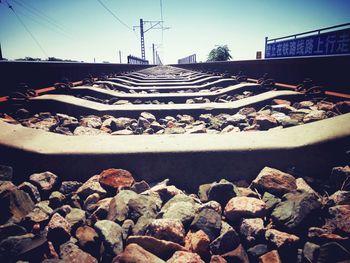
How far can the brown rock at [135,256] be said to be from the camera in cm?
97

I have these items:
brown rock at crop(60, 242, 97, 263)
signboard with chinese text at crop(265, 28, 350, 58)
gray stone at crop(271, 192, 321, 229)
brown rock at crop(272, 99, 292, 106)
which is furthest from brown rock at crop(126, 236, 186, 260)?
signboard with chinese text at crop(265, 28, 350, 58)

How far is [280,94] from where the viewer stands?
131 inches

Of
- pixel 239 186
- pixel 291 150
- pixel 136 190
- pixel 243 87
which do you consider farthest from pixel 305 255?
pixel 243 87

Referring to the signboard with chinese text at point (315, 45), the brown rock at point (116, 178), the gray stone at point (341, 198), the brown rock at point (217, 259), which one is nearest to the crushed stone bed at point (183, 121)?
the brown rock at point (116, 178)

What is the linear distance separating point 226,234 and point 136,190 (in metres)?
0.58

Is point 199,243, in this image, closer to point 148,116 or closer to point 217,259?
point 217,259

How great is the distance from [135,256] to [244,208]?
0.54 metres

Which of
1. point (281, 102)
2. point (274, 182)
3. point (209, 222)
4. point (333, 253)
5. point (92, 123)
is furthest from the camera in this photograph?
point (281, 102)

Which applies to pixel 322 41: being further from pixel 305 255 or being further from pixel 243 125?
pixel 305 255

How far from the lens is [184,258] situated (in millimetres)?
986

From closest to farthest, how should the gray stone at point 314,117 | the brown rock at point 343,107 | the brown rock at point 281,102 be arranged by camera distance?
the gray stone at point 314,117, the brown rock at point 343,107, the brown rock at point 281,102

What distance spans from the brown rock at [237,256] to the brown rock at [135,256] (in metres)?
0.27

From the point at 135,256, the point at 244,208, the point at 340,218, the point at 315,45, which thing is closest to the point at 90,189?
the point at 135,256

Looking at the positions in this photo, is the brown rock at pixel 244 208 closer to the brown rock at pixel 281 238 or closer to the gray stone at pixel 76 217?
the brown rock at pixel 281 238
